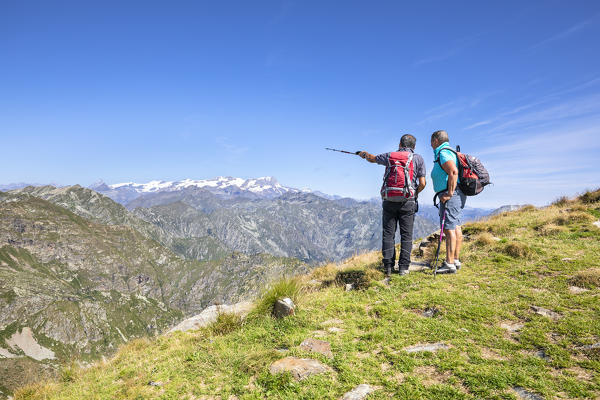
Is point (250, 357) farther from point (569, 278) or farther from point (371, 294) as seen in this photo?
point (569, 278)

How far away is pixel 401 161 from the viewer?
377 inches

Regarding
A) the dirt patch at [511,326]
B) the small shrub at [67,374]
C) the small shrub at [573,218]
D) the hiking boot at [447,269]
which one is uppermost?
the small shrub at [573,218]

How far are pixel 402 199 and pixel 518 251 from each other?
5.66 metres

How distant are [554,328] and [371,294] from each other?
→ 14.2 ft

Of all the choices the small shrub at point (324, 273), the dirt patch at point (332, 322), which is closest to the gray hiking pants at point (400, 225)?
the small shrub at point (324, 273)

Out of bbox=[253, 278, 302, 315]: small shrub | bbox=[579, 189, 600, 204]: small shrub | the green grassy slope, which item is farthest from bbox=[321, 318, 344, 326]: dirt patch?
bbox=[579, 189, 600, 204]: small shrub

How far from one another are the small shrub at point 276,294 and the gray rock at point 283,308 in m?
0.24

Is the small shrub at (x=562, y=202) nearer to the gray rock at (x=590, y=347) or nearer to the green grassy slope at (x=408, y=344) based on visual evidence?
the green grassy slope at (x=408, y=344)

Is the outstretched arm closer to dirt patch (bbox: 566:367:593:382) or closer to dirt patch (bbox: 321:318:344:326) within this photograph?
dirt patch (bbox: 321:318:344:326)

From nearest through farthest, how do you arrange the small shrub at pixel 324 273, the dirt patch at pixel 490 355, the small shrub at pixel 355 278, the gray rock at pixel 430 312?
the dirt patch at pixel 490 355 < the gray rock at pixel 430 312 < the small shrub at pixel 355 278 < the small shrub at pixel 324 273

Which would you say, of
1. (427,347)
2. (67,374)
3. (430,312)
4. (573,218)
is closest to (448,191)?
(430,312)

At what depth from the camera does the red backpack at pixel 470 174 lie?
31.4 feet

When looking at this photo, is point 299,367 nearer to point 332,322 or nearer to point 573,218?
point 332,322

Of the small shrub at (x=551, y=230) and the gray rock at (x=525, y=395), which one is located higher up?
the small shrub at (x=551, y=230)
